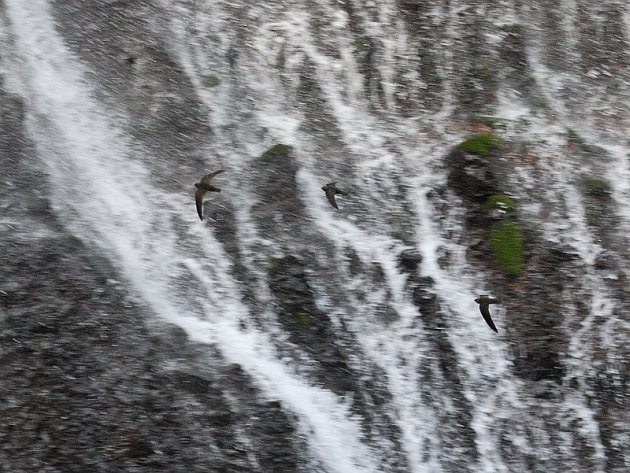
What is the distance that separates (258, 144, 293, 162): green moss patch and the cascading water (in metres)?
0.04

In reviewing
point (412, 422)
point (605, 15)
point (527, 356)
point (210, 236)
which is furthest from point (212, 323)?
point (605, 15)

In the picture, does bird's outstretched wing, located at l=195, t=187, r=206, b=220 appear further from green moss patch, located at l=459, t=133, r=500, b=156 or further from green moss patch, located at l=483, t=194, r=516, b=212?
green moss patch, located at l=483, t=194, r=516, b=212

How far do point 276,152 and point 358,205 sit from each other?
1.53 metres

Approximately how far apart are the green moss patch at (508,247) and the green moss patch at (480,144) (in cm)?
120

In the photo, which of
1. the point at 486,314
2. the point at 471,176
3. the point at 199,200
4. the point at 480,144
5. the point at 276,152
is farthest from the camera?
the point at 276,152

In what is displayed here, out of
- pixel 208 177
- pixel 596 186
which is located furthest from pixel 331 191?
pixel 596 186

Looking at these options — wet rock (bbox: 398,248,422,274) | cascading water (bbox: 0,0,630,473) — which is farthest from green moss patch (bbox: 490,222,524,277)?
wet rock (bbox: 398,248,422,274)

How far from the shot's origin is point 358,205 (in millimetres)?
9992

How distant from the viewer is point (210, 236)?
9672 millimetres

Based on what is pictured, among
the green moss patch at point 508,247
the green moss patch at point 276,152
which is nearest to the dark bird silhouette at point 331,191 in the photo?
the green moss patch at point 276,152

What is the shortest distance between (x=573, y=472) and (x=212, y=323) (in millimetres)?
5260

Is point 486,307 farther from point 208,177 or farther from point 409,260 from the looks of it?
point 208,177

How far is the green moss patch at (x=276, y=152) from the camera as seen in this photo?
10.2 metres

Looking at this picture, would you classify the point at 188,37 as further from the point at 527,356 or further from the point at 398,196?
the point at 527,356
